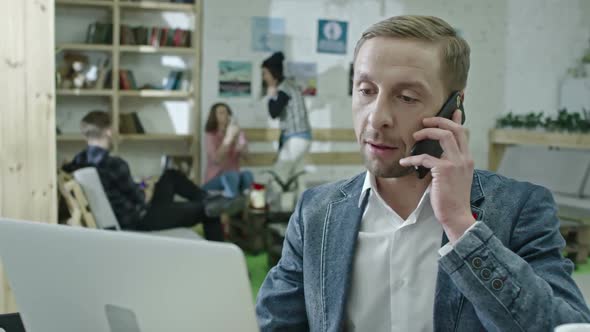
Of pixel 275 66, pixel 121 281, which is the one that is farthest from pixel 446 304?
pixel 275 66

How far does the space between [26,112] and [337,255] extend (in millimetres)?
1924

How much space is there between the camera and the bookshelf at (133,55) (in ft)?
21.3

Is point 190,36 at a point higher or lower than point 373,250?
higher

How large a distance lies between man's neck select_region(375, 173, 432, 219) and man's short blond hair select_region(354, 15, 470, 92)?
0.18 meters

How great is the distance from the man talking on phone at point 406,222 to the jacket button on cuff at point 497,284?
0.12ft

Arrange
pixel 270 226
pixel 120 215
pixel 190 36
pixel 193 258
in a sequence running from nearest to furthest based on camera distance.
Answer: pixel 193 258, pixel 120 215, pixel 270 226, pixel 190 36

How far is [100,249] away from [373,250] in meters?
0.56

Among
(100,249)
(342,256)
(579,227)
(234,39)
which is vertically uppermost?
(234,39)

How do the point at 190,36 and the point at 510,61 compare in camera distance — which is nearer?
the point at 190,36

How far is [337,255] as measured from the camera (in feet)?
4.07

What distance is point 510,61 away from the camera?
852 centimetres

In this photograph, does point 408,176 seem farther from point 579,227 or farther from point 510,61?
point 510,61

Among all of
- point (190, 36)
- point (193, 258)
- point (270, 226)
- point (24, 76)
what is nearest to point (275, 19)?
point (190, 36)

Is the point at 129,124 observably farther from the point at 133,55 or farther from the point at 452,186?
the point at 452,186
